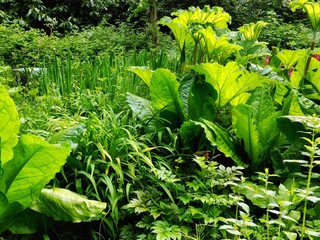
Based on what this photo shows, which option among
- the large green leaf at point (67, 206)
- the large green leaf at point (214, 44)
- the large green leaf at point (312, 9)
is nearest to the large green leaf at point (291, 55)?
the large green leaf at point (312, 9)

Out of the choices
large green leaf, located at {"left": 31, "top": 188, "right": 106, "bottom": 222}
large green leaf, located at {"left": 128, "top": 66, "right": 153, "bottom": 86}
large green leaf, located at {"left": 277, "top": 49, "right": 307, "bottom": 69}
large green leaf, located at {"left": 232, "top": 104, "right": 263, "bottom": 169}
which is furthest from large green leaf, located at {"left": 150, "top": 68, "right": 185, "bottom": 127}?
large green leaf, located at {"left": 277, "top": 49, "right": 307, "bottom": 69}

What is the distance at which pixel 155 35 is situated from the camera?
621 cm

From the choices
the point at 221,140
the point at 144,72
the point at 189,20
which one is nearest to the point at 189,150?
the point at 221,140

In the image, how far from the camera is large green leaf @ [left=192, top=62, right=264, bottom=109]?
80.4 inches

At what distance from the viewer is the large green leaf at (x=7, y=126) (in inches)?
54.3

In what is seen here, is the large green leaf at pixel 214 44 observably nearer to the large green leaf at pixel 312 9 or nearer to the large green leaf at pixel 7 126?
the large green leaf at pixel 312 9

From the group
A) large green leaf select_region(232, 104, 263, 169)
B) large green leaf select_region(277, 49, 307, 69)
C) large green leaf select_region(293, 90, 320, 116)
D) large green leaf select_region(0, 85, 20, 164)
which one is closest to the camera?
large green leaf select_region(0, 85, 20, 164)

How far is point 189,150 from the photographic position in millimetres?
2080

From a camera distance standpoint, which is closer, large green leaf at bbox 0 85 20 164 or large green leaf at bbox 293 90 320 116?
large green leaf at bbox 0 85 20 164

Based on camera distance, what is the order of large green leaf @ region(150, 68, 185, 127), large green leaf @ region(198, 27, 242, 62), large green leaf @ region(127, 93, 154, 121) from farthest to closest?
large green leaf @ region(198, 27, 242, 62), large green leaf @ region(127, 93, 154, 121), large green leaf @ region(150, 68, 185, 127)

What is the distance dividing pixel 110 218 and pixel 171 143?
58 centimetres

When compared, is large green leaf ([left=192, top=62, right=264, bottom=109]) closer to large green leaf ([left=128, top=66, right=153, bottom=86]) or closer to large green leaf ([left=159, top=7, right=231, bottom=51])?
large green leaf ([left=128, top=66, right=153, bottom=86])

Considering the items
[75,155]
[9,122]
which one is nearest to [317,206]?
[75,155]

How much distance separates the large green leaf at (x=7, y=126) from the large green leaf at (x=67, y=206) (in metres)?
0.24
